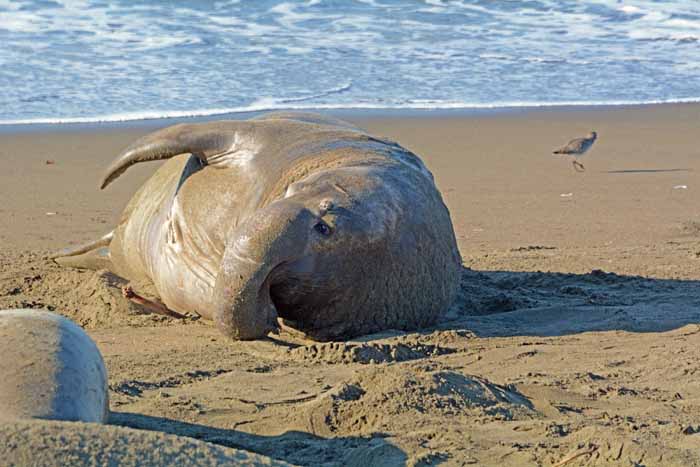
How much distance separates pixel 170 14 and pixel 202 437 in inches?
612

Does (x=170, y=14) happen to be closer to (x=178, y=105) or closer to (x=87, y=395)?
(x=178, y=105)

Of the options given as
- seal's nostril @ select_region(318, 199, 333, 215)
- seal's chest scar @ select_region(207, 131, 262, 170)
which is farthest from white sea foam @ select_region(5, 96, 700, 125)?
seal's nostril @ select_region(318, 199, 333, 215)

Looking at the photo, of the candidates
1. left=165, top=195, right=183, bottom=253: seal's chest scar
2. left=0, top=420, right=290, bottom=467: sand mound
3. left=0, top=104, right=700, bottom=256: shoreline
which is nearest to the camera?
left=0, top=420, right=290, bottom=467: sand mound

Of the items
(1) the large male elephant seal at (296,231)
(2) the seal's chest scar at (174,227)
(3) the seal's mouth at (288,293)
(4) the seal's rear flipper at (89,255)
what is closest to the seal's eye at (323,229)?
(1) the large male elephant seal at (296,231)

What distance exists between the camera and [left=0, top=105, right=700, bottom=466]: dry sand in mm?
3430

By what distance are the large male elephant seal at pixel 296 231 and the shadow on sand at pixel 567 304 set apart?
387 millimetres

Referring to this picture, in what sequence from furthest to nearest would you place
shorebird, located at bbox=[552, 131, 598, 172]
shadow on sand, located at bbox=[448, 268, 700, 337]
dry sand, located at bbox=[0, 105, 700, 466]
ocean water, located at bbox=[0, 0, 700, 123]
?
ocean water, located at bbox=[0, 0, 700, 123] < shorebird, located at bbox=[552, 131, 598, 172] < shadow on sand, located at bbox=[448, 268, 700, 337] < dry sand, located at bbox=[0, 105, 700, 466]

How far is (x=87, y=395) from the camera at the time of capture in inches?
110

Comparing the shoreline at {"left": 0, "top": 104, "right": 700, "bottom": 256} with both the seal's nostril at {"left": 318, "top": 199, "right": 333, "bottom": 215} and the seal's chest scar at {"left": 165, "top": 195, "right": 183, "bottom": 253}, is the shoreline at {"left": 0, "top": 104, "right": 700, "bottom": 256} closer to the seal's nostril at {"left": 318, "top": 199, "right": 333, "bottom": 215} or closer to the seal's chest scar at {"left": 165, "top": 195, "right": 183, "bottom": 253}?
the seal's chest scar at {"left": 165, "top": 195, "right": 183, "bottom": 253}

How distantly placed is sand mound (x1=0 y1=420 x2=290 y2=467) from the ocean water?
10.9 metres

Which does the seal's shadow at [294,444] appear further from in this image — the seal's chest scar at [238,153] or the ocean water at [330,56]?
the ocean water at [330,56]

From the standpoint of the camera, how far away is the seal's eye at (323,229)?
455 cm

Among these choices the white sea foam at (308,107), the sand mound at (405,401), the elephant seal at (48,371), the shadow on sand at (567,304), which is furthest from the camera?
the white sea foam at (308,107)

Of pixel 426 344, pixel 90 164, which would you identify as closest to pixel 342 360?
pixel 426 344
